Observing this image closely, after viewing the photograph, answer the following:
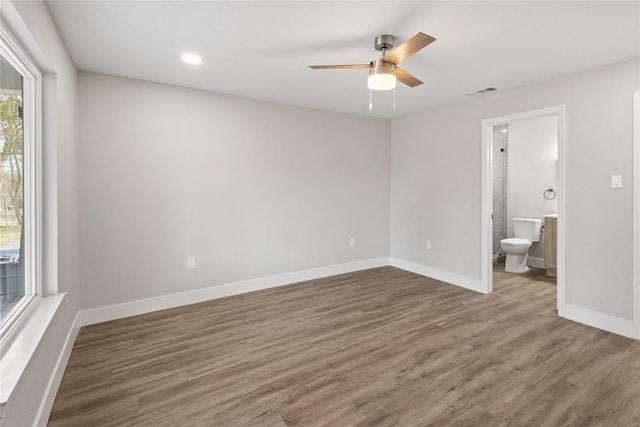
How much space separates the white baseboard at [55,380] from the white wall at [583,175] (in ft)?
13.6

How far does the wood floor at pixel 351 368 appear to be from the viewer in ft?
5.87

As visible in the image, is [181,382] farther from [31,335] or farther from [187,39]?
[187,39]

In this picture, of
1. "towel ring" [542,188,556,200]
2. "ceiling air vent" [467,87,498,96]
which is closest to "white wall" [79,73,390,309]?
"ceiling air vent" [467,87,498,96]

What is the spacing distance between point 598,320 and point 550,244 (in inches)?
77.5

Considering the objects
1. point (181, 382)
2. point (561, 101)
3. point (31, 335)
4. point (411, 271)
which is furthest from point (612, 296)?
point (31, 335)

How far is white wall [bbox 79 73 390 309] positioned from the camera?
3.02m

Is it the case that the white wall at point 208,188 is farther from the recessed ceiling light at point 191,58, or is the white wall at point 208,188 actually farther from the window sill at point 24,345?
the window sill at point 24,345

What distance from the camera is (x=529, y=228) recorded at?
4.99 m

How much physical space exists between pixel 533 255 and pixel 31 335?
6.18 meters

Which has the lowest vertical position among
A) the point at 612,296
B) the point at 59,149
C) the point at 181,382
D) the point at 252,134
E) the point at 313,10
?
the point at 181,382

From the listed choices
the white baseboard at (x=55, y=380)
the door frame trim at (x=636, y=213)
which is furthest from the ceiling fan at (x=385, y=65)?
the white baseboard at (x=55, y=380)

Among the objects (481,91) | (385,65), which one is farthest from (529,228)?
(385,65)

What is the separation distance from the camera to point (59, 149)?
215 cm

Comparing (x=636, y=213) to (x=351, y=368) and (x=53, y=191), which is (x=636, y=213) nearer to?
(x=351, y=368)
